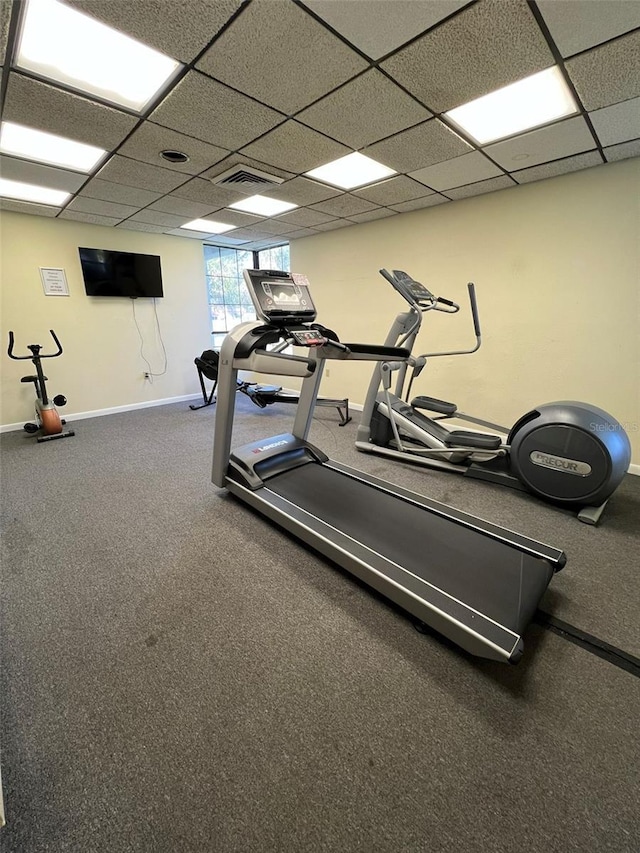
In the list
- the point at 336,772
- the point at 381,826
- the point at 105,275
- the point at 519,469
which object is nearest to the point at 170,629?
the point at 336,772

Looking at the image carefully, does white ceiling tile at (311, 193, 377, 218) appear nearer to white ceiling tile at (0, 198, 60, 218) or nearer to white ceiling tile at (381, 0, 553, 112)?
white ceiling tile at (381, 0, 553, 112)

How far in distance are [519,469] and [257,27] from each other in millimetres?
2871

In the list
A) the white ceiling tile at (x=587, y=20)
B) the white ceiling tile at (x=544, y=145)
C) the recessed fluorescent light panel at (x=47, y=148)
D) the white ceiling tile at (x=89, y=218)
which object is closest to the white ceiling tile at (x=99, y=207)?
the white ceiling tile at (x=89, y=218)

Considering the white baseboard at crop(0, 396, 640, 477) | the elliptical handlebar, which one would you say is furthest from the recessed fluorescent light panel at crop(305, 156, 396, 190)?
the elliptical handlebar

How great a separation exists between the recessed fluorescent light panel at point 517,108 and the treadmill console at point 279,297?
4.42 ft

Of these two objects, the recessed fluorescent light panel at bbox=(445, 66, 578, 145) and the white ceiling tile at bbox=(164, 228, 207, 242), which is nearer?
the recessed fluorescent light panel at bbox=(445, 66, 578, 145)

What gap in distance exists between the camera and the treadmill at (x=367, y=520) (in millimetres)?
1449

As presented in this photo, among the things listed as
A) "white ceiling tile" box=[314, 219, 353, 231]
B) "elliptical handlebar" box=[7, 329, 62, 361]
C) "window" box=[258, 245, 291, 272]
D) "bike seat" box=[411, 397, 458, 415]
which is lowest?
"bike seat" box=[411, 397, 458, 415]

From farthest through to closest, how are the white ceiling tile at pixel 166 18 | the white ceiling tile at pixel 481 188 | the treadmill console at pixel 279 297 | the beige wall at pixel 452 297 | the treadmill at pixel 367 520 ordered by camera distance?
the white ceiling tile at pixel 481 188
the beige wall at pixel 452 297
the treadmill console at pixel 279 297
the treadmill at pixel 367 520
the white ceiling tile at pixel 166 18

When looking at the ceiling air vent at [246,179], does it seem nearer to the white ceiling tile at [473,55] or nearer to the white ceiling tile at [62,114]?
the white ceiling tile at [62,114]

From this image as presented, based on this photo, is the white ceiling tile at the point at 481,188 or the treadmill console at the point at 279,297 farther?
the white ceiling tile at the point at 481,188

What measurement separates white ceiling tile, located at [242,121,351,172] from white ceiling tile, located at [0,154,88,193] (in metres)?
1.66

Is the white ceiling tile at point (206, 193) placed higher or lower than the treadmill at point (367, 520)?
higher

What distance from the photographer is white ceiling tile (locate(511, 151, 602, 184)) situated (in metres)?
2.64
